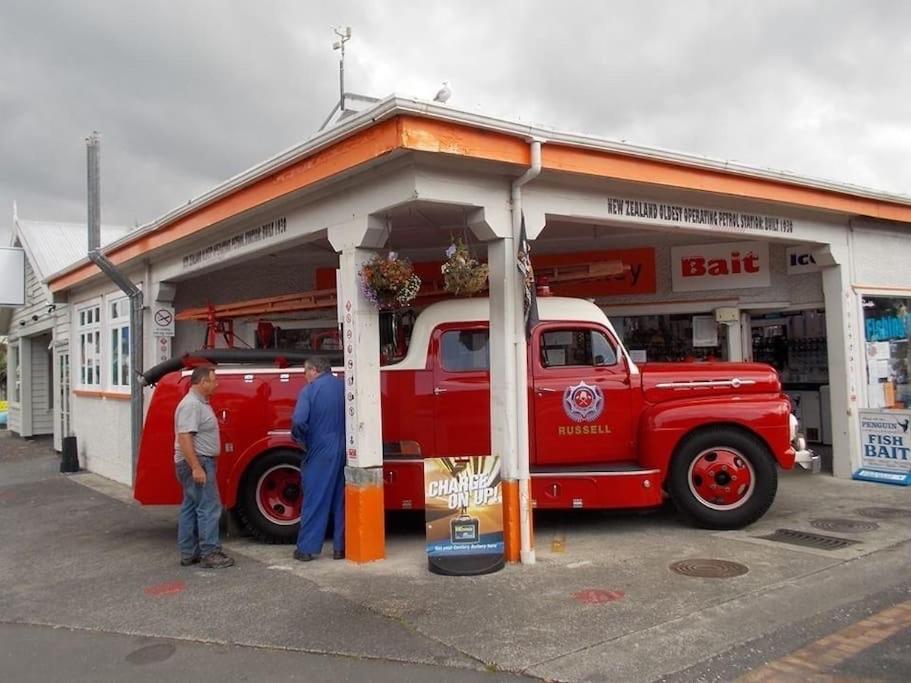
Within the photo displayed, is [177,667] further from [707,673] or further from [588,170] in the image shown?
[588,170]

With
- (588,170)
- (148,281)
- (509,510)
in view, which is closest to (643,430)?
(509,510)

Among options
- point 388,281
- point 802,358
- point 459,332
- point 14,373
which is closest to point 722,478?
point 459,332

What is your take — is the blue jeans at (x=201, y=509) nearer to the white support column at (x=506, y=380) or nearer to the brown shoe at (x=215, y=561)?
the brown shoe at (x=215, y=561)

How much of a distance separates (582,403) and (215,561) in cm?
365

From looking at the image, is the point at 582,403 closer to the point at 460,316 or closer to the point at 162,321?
the point at 460,316

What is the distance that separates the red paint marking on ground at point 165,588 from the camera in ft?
19.8

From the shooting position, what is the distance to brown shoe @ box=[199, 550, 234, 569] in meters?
6.68

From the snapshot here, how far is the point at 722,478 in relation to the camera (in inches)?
287

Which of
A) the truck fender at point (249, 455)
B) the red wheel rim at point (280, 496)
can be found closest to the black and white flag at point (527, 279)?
the truck fender at point (249, 455)

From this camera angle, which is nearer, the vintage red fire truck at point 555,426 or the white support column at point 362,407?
the white support column at point 362,407

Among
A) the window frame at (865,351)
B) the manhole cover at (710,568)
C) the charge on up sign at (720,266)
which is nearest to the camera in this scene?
the manhole cover at (710,568)

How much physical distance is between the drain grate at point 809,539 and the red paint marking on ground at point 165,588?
520cm

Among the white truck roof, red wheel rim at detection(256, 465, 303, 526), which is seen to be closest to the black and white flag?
the white truck roof

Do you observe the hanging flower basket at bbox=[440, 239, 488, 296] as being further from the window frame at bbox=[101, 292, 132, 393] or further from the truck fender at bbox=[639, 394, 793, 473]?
the window frame at bbox=[101, 292, 132, 393]
